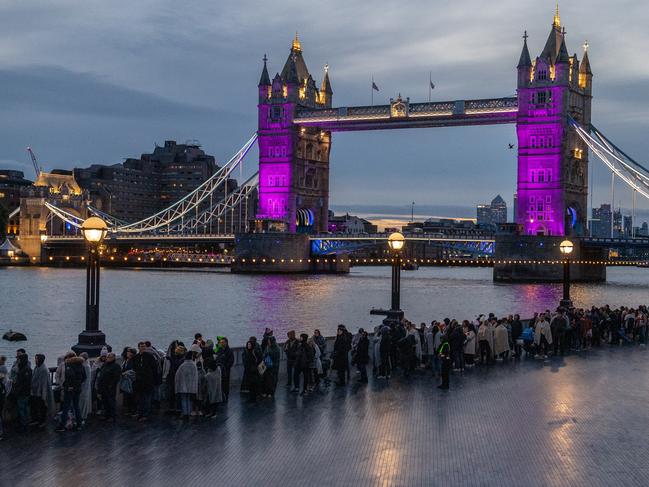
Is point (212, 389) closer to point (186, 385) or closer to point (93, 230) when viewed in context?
point (186, 385)

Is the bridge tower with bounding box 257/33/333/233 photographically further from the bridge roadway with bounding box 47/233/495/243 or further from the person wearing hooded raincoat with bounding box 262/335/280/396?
the person wearing hooded raincoat with bounding box 262/335/280/396

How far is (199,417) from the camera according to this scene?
1916cm

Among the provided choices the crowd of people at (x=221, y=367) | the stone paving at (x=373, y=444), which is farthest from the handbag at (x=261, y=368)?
the stone paving at (x=373, y=444)

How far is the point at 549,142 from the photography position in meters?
107

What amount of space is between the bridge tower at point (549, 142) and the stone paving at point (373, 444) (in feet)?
283

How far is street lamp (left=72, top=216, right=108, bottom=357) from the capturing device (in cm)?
2222

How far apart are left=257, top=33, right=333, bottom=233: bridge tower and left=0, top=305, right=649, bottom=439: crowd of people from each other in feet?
311

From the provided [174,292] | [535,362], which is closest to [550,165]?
[174,292]

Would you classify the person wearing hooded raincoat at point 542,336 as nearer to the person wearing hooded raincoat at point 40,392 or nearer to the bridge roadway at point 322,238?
the person wearing hooded raincoat at point 40,392

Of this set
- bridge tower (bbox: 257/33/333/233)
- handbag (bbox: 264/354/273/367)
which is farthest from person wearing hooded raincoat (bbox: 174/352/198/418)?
bridge tower (bbox: 257/33/333/233)

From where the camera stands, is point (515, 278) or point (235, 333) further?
point (515, 278)

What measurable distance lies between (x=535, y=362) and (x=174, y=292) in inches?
2405

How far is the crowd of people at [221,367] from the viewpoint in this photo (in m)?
18.2

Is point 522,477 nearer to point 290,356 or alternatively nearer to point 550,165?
point 290,356
